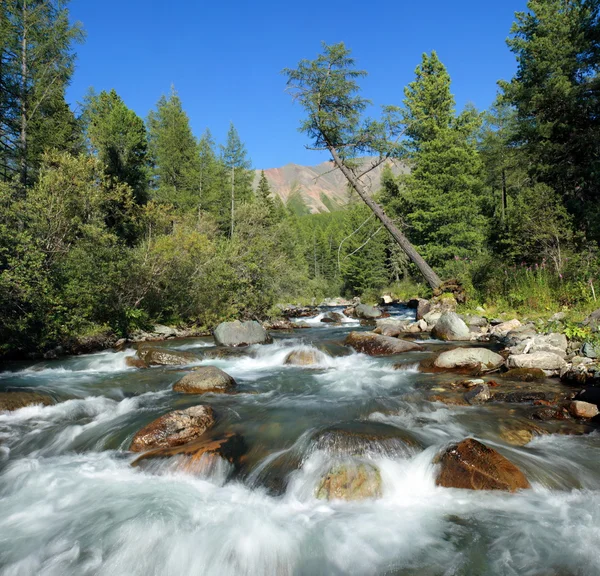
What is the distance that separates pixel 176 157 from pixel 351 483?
40010 mm

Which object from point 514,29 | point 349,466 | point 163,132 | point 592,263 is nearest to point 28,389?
point 349,466

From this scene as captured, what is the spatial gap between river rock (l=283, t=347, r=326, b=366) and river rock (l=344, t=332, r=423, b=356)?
54.4 inches

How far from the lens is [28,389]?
8.61 metres

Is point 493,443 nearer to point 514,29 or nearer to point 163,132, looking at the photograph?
point 514,29

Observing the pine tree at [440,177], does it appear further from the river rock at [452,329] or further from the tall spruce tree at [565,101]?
the river rock at [452,329]

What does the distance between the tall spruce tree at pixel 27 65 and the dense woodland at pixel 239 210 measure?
Result: 0.07 meters

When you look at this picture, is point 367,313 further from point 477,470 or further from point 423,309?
point 477,470

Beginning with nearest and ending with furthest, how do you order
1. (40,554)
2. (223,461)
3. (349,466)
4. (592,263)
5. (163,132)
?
(40,554)
(349,466)
(223,461)
(592,263)
(163,132)

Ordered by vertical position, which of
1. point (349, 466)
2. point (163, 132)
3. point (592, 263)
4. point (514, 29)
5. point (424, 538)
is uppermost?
point (163, 132)

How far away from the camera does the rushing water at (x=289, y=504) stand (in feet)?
12.4

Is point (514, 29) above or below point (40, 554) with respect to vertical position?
above

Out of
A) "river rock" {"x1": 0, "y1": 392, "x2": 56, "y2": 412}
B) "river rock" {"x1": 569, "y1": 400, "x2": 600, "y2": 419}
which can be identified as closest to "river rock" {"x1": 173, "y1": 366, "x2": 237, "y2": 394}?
"river rock" {"x1": 0, "y1": 392, "x2": 56, "y2": 412}

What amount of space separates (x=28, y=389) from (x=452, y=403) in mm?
8894

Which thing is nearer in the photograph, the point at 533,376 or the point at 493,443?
the point at 493,443
